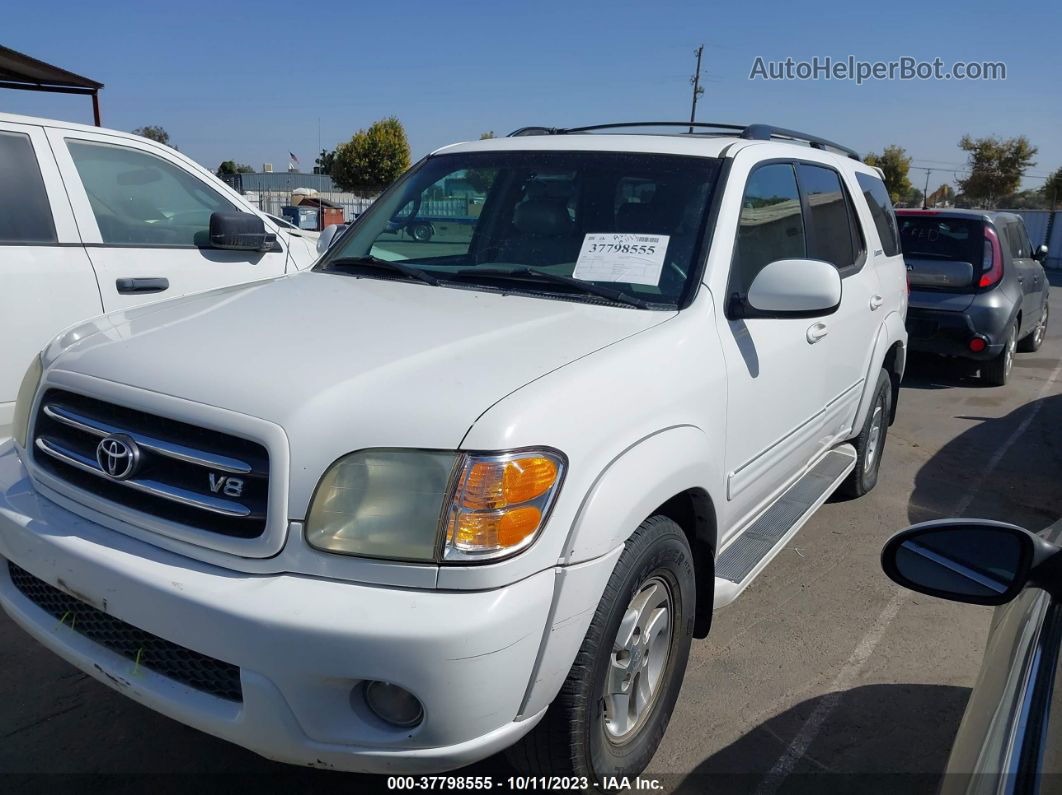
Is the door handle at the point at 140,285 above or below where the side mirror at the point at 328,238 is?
below

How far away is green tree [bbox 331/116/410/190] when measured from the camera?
4962 centimetres

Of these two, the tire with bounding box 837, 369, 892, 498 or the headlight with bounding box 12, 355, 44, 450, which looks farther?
the tire with bounding box 837, 369, 892, 498

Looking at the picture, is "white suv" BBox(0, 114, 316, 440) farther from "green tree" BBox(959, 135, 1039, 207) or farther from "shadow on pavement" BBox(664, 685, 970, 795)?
"green tree" BBox(959, 135, 1039, 207)

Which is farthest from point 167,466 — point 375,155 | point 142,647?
point 375,155

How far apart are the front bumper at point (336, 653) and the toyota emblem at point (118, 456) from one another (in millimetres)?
223

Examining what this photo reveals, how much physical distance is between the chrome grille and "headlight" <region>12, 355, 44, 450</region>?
8.0 inches

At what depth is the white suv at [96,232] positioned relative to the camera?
391 cm

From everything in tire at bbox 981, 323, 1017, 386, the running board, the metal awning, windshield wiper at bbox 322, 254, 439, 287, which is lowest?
tire at bbox 981, 323, 1017, 386

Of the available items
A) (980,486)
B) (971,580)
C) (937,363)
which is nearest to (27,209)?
(971,580)

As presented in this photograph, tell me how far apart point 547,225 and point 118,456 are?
175 cm

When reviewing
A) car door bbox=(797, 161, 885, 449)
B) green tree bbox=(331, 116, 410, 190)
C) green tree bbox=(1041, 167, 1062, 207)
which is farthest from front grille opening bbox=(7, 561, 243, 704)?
green tree bbox=(331, 116, 410, 190)

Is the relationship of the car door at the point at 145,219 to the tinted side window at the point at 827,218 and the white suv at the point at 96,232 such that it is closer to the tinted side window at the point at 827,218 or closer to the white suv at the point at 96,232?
the white suv at the point at 96,232

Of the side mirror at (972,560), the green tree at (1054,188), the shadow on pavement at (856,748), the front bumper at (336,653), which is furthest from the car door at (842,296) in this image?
the green tree at (1054,188)

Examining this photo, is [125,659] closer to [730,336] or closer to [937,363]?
[730,336]
